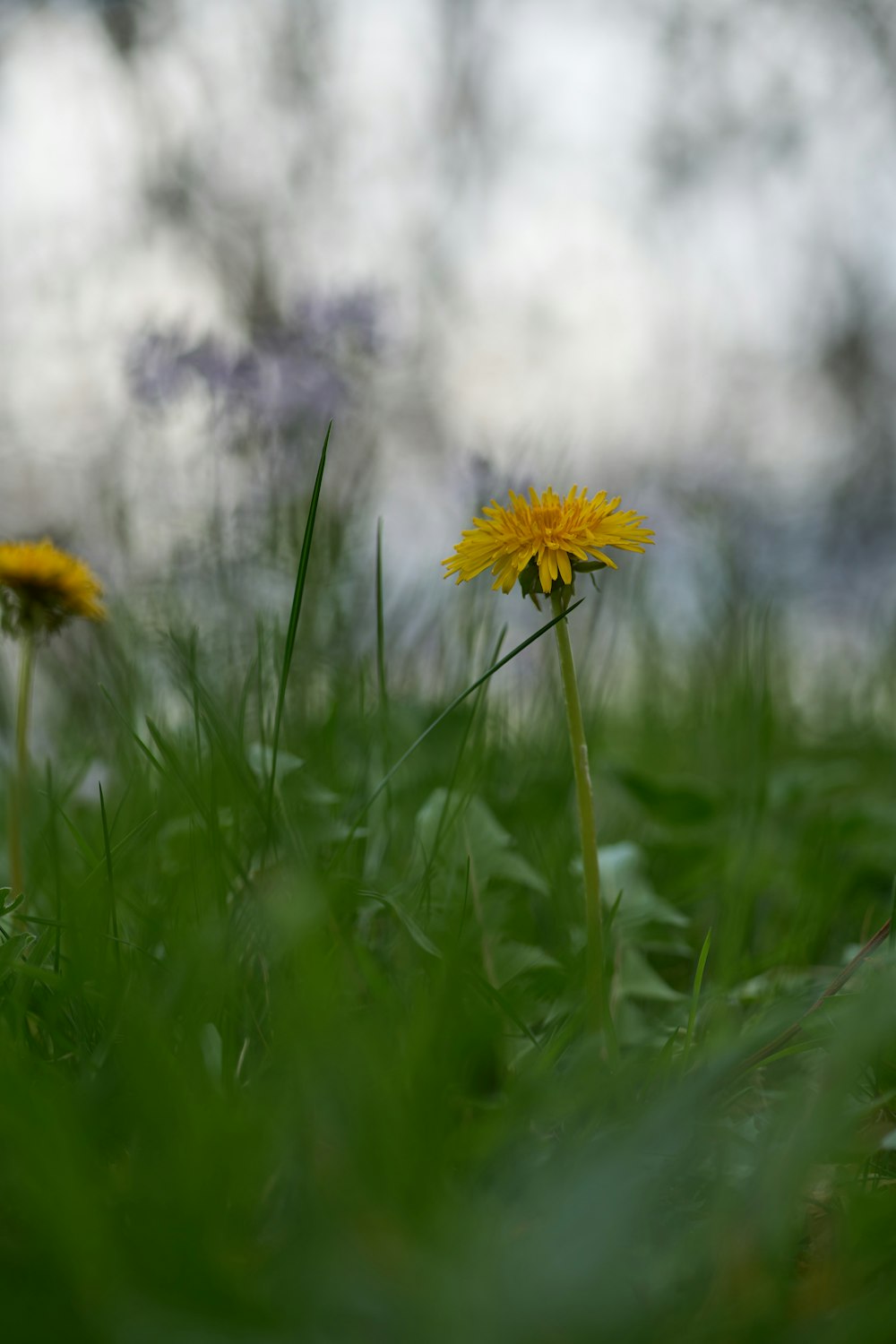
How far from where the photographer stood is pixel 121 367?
145cm

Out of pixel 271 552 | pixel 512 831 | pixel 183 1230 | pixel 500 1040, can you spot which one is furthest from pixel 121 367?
pixel 183 1230

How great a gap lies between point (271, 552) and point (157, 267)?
13.5 ft

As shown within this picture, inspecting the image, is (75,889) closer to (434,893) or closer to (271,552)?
(434,893)

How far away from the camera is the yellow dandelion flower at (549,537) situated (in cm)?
70

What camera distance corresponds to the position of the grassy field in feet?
1.25

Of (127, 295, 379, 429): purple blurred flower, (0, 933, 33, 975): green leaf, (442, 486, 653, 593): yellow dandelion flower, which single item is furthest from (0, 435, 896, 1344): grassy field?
(127, 295, 379, 429): purple blurred flower

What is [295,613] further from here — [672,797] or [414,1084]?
[672,797]

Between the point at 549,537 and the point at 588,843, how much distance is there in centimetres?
22

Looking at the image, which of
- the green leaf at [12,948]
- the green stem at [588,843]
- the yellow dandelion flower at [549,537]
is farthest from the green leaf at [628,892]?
the green leaf at [12,948]

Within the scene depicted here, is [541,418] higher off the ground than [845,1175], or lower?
higher

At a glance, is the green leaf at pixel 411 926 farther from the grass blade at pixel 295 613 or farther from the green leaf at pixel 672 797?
the green leaf at pixel 672 797

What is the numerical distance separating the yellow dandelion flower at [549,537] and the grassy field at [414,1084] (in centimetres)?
14

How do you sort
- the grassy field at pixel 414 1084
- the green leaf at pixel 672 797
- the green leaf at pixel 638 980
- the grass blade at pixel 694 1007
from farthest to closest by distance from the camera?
the green leaf at pixel 672 797, the green leaf at pixel 638 980, the grass blade at pixel 694 1007, the grassy field at pixel 414 1084

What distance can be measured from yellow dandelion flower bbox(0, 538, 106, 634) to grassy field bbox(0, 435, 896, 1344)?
178 mm
